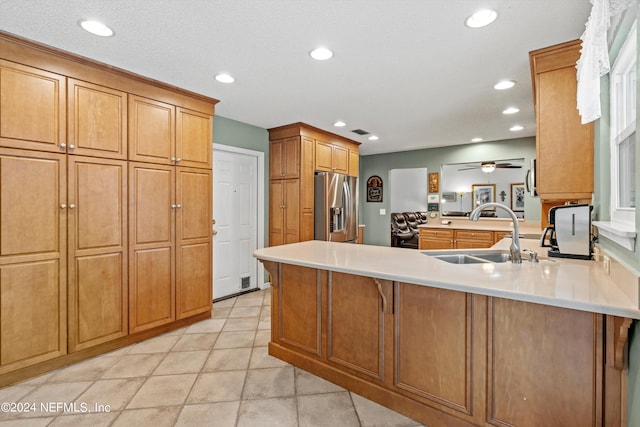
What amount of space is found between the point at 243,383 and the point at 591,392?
191cm

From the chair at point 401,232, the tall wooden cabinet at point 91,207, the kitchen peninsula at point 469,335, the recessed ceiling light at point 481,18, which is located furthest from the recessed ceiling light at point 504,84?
the chair at point 401,232

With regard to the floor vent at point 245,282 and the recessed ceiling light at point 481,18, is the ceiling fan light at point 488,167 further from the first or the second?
the floor vent at point 245,282

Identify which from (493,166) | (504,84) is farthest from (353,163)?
(504,84)

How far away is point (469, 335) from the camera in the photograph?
1.55m

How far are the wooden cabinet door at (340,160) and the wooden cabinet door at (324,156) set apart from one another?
10 cm

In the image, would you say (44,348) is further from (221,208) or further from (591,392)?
(591,392)

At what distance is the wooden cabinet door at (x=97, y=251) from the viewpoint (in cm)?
233

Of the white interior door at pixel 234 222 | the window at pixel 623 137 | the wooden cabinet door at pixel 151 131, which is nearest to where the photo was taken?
the window at pixel 623 137

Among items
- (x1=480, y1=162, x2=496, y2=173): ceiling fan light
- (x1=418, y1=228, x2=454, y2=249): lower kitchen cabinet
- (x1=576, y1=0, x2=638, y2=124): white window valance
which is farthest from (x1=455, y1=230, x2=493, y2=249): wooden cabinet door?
(x1=576, y1=0, x2=638, y2=124): white window valance

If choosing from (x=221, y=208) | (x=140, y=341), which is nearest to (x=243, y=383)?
(x=140, y=341)

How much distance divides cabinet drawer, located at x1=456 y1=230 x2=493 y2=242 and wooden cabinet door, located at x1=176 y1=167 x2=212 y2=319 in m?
3.94

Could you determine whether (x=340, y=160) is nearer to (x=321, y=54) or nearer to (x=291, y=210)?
(x=291, y=210)

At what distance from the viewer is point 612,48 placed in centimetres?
167

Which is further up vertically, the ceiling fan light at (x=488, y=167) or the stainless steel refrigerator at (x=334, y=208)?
the ceiling fan light at (x=488, y=167)
